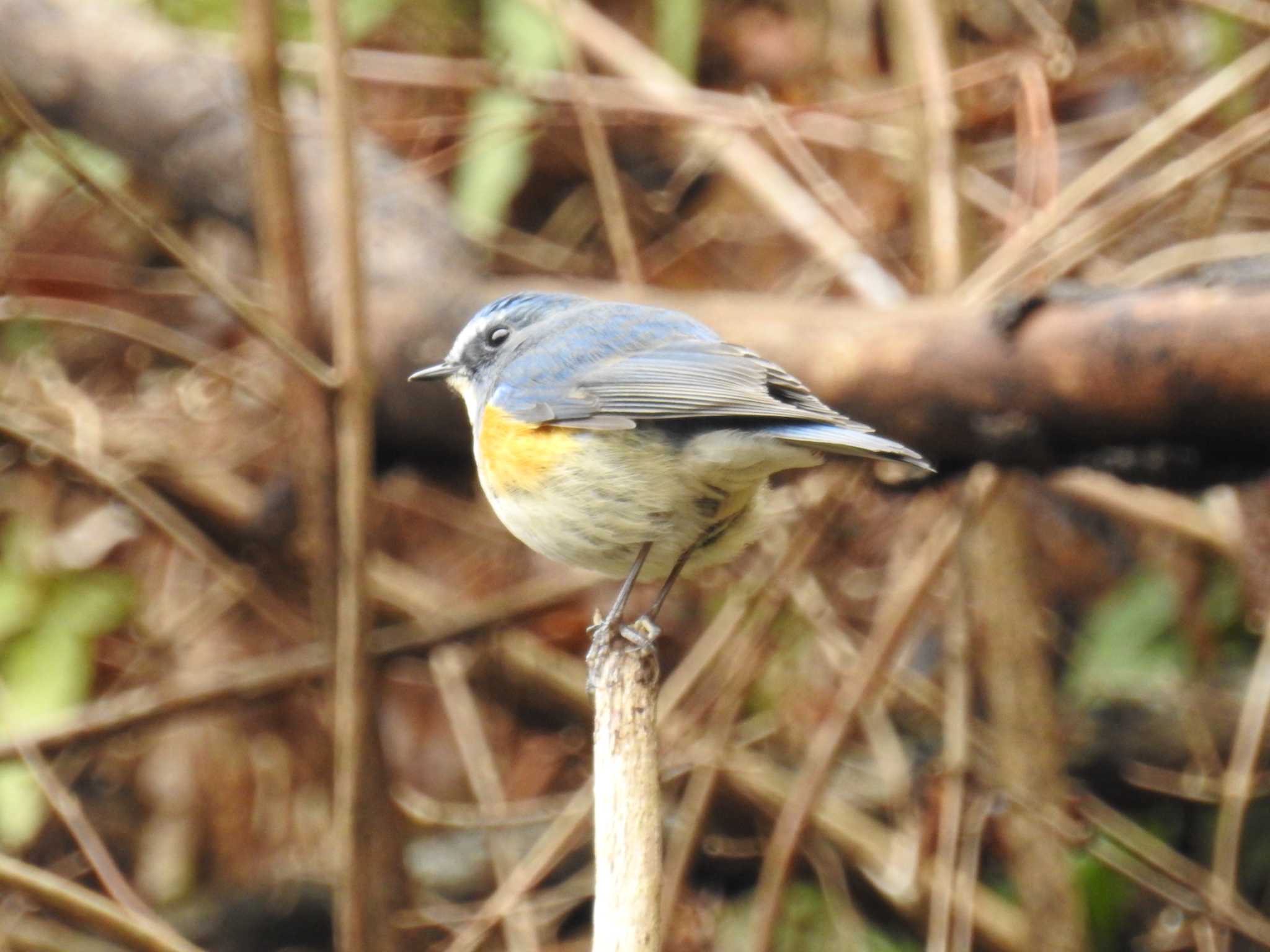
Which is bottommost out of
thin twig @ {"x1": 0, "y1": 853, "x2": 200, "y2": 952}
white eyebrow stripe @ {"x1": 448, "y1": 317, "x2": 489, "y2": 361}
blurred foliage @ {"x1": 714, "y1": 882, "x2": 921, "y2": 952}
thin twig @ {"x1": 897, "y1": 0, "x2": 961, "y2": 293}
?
thin twig @ {"x1": 0, "y1": 853, "x2": 200, "y2": 952}

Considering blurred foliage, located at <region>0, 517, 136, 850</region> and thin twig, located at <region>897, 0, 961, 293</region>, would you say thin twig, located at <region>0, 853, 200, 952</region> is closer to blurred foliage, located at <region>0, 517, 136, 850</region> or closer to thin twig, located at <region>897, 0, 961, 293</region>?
blurred foliage, located at <region>0, 517, 136, 850</region>

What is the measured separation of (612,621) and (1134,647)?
2258mm

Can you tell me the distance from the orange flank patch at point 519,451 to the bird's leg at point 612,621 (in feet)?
0.85

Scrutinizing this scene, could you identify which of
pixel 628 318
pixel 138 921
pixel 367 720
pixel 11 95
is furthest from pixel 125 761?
pixel 628 318

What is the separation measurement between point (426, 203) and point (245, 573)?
4.56 feet

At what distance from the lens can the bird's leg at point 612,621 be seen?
273 centimetres

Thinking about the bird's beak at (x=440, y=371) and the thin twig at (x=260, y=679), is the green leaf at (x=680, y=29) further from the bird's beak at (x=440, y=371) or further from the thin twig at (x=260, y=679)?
the bird's beak at (x=440, y=371)

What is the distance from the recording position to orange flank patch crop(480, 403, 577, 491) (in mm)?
2730

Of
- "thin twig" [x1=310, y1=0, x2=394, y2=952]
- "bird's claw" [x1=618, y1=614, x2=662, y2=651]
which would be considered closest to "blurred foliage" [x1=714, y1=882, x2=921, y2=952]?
"thin twig" [x1=310, y1=0, x2=394, y2=952]

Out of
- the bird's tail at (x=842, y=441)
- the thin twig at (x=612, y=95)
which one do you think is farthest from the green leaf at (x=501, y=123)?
the bird's tail at (x=842, y=441)

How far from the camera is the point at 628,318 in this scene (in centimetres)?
295

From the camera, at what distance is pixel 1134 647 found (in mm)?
4344

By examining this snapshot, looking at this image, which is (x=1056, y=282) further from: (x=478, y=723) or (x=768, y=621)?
(x=478, y=723)

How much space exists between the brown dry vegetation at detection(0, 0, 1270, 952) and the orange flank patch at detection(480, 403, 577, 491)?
2.34ft
